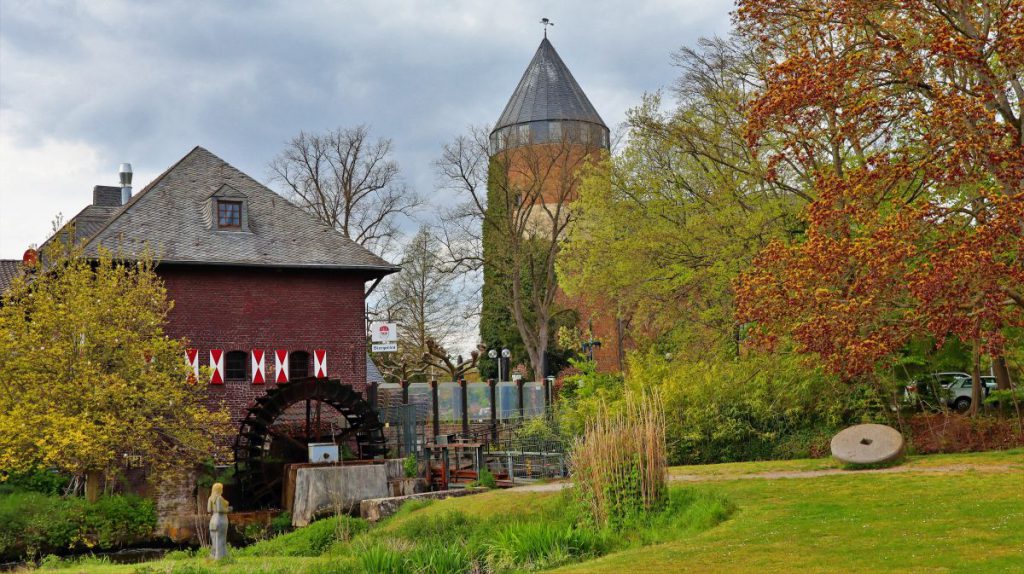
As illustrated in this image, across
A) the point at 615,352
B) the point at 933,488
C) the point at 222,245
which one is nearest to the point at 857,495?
the point at 933,488

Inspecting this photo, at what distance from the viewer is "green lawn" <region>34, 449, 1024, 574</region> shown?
995 centimetres

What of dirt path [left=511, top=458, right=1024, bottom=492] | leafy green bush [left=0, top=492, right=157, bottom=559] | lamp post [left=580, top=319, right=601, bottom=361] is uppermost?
lamp post [left=580, top=319, right=601, bottom=361]

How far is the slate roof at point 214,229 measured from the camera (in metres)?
27.6

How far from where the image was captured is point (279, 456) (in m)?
26.9

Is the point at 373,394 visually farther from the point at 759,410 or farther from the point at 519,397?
the point at 759,410

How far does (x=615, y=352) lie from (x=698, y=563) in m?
A: 38.8

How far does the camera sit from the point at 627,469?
14.2 meters

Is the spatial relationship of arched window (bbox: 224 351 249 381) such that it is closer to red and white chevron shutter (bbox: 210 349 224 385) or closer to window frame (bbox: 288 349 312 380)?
red and white chevron shutter (bbox: 210 349 224 385)

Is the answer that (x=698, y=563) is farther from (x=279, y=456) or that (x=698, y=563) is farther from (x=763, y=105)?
(x=279, y=456)

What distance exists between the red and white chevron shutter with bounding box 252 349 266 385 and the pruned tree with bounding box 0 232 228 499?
9.11 feet

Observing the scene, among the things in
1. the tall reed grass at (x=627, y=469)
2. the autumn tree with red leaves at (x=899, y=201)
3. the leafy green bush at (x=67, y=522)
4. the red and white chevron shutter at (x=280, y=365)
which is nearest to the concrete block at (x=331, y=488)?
the leafy green bush at (x=67, y=522)

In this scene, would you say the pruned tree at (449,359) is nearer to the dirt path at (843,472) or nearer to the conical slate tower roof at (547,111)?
the conical slate tower roof at (547,111)

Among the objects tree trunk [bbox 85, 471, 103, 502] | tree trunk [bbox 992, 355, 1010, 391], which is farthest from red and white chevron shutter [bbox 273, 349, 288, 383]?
tree trunk [bbox 992, 355, 1010, 391]

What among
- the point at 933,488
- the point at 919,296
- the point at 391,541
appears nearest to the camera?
the point at 919,296
